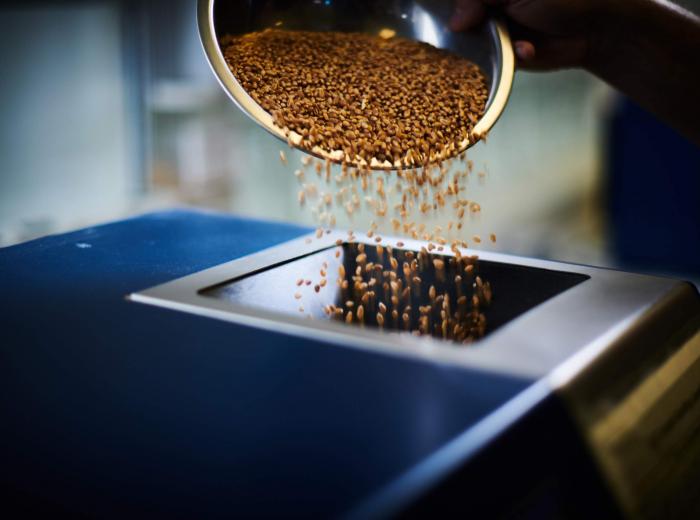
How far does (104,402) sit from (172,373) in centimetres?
7

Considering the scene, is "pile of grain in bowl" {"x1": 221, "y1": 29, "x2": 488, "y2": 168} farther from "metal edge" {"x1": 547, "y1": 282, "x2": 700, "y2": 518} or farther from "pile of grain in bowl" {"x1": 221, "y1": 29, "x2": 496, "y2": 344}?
"metal edge" {"x1": 547, "y1": 282, "x2": 700, "y2": 518}

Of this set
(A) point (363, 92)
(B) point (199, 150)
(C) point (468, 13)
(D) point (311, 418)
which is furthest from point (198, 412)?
(B) point (199, 150)

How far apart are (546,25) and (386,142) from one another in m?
0.39

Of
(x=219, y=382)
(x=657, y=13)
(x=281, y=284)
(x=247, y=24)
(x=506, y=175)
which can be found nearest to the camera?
(x=219, y=382)

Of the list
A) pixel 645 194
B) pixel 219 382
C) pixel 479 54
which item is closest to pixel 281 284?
pixel 219 382

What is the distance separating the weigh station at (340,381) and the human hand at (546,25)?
0.17m

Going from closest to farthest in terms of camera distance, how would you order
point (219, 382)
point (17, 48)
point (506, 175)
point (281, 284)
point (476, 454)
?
point (476, 454) < point (219, 382) < point (281, 284) < point (17, 48) < point (506, 175)

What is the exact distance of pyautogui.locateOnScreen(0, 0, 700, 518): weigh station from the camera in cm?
56

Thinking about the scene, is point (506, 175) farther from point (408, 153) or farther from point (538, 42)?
point (408, 153)

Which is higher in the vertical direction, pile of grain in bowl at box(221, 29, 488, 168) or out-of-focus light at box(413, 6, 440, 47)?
out-of-focus light at box(413, 6, 440, 47)

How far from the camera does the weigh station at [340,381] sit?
0.56 meters

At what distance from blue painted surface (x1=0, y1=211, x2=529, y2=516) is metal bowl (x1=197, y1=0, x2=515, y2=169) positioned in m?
0.33

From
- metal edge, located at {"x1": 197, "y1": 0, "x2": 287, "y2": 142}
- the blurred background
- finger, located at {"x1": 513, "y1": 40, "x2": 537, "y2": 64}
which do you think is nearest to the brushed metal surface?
metal edge, located at {"x1": 197, "y1": 0, "x2": 287, "y2": 142}

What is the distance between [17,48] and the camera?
226 centimetres
